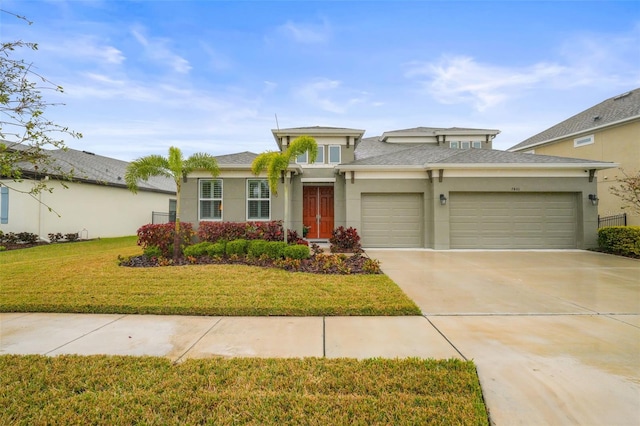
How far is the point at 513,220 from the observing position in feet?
38.4

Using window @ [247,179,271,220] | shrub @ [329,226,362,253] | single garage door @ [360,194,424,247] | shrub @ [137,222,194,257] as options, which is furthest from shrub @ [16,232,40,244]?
single garage door @ [360,194,424,247]

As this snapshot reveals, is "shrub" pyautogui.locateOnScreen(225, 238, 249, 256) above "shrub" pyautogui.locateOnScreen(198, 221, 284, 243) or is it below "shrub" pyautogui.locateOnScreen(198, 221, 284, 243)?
below

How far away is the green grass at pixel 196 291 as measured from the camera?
15.2 feet

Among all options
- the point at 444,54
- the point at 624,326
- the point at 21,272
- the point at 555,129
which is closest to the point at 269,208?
the point at 21,272

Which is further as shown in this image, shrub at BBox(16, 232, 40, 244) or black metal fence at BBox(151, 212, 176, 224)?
black metal fence at BBox(151, 212, 176, 224)

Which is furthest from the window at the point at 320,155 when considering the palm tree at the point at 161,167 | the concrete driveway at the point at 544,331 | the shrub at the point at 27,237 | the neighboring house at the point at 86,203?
the shrub at the point at 27,237

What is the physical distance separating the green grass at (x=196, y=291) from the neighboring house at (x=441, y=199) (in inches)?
203

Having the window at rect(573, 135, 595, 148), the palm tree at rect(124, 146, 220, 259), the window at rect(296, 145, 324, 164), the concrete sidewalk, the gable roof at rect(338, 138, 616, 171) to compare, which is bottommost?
the concrete sidewalk

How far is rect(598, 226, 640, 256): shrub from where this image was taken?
9805 mm

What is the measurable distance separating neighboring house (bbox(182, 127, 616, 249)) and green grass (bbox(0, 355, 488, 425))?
891 centimetres

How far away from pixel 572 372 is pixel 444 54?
41.7 feet

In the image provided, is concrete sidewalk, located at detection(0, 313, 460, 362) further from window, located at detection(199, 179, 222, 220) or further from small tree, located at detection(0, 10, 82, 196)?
window, located at detection(199, 179, 222, 220)

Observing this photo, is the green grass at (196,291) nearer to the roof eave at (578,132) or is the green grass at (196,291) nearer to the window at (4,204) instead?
the window at (4,204)

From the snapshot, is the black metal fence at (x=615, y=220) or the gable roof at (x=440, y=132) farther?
the gable roof at (x=440, y=132)
